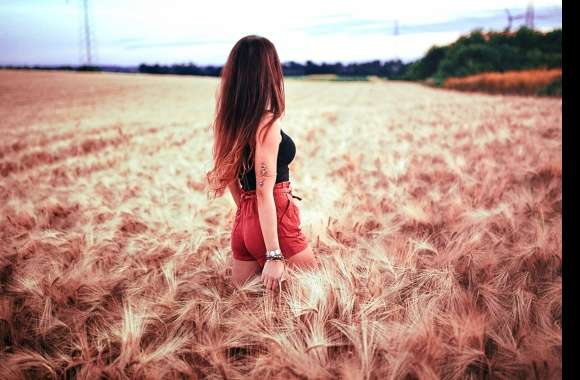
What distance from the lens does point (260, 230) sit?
2.00 meters

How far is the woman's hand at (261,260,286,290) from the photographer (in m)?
1.87

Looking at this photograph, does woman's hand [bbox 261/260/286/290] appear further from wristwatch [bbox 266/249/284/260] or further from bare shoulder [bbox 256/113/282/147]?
bare shoulder [bbox 256/113/282/147]

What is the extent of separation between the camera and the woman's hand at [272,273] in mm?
1868

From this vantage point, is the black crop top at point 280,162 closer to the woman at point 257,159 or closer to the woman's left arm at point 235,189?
the woman at point 257,159

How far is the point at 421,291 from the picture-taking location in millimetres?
1899

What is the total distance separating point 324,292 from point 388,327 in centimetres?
30

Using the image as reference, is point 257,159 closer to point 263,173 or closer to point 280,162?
point 263,173

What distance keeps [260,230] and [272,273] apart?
24 cm

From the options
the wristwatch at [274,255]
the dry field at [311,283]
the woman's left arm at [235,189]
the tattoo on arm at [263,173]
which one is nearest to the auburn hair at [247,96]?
the tattoo on arm at [263,173]

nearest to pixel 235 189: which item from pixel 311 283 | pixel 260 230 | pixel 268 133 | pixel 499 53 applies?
pixel 260 230

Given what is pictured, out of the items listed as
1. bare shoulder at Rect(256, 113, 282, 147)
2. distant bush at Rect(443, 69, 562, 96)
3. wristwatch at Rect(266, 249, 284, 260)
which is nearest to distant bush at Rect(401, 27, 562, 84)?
distant bush at Rect(443, 69, 562, 96)

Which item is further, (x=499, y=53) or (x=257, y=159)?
(x=499, y=53)

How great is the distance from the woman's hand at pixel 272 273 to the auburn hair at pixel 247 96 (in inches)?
19.6
